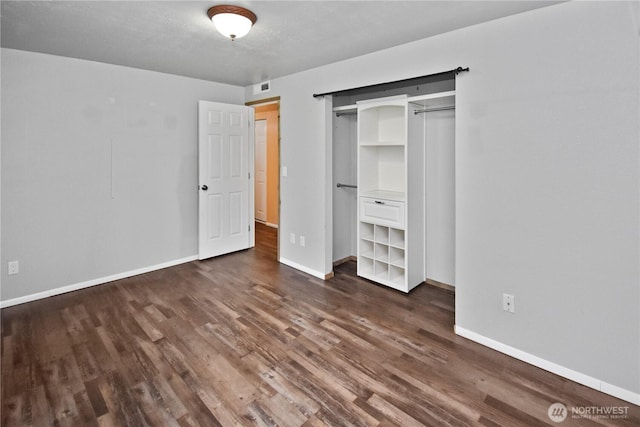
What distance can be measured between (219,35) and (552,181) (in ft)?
8.95

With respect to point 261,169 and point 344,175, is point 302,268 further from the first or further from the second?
point 261,169

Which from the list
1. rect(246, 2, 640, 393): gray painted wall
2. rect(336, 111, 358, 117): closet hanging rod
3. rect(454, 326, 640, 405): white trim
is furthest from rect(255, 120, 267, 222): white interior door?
rect(454, 326, 640, 405): white trim

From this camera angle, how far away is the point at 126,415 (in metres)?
1.82

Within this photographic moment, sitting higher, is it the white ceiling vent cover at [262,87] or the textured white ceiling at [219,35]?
the white ceiling vent cover at [262,87]

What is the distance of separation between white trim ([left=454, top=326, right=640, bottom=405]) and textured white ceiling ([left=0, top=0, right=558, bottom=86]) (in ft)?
7.61

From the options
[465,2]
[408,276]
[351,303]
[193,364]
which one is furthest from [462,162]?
[193,364]

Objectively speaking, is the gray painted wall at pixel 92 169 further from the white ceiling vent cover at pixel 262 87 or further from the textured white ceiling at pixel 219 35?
the white ceiling vent cover at pixel 262 87

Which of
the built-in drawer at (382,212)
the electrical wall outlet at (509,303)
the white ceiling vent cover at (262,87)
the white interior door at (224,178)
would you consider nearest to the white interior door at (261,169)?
the white interior door at (224,178)

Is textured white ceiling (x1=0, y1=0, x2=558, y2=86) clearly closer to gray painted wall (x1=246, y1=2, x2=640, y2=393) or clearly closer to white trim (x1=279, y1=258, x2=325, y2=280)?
gray painted wall (x1=246, y1=2, x2=640, y2=393)

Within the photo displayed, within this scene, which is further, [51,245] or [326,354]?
[51,245]

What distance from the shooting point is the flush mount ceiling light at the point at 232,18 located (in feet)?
7.19

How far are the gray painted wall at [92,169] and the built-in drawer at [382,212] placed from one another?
2.36 meters

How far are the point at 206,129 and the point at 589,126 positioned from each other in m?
3.99

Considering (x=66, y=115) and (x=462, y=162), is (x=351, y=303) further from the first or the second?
(x=66, y=115)
